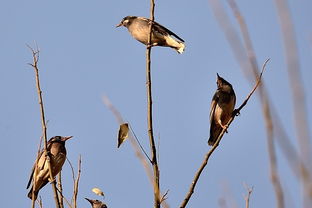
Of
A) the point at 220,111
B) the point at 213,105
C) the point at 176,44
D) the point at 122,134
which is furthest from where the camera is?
the point at 176,44

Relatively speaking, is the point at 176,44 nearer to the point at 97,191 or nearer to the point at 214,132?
the point at 214,132

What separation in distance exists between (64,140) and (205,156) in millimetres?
5024

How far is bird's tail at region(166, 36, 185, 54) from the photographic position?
8.17 meters

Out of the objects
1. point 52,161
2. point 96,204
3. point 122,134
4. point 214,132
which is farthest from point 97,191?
point 96,204

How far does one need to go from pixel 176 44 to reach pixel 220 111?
3.79ft

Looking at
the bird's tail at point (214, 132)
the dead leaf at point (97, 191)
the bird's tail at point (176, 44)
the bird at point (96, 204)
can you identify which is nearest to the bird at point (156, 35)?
the bird's tail at point (176, 44)

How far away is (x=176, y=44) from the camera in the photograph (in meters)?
8.23

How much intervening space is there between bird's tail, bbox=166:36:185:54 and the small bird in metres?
0.79

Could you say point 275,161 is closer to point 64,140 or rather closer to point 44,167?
point 44,167

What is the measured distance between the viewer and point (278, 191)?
4.69ft

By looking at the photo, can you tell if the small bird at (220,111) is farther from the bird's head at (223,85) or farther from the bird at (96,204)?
the bird at (96,204)

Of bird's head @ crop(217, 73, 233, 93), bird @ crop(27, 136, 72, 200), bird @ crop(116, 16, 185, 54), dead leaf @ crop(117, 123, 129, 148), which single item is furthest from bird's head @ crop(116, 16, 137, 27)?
dead leaf @ crop(117, 123, 129, 148)

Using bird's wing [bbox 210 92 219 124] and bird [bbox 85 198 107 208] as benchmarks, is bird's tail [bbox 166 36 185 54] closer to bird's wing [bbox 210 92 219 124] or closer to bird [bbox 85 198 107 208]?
bird's wing [bbox 210 92 219 124]

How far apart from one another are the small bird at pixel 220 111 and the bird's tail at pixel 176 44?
0.79 m
